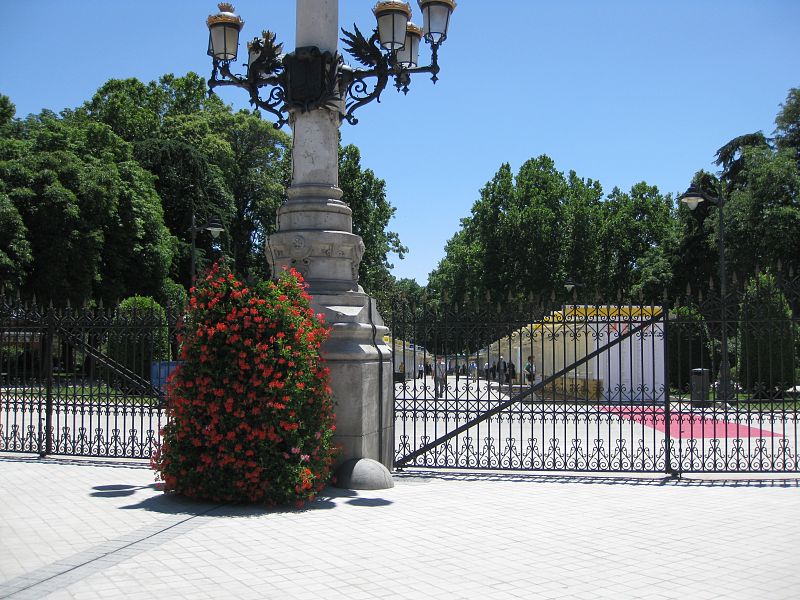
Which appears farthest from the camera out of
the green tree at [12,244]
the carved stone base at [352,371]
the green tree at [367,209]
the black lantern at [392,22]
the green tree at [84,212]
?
the green tree at [367,209]

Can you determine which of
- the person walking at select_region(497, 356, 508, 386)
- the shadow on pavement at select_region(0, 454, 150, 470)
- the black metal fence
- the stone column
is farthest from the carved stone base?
the shadow on pavement at select_region(0, 454, 150, 470)

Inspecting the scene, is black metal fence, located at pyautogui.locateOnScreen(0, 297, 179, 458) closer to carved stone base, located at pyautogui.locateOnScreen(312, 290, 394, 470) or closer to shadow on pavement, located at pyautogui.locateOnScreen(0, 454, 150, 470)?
shadow on pavement, located at pyautogui.locateOnScreen(0, 454, 150, 470)

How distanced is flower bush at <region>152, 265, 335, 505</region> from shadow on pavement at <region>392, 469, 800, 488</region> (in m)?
2.26

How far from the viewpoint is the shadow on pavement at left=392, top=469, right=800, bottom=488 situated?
32.1 feet

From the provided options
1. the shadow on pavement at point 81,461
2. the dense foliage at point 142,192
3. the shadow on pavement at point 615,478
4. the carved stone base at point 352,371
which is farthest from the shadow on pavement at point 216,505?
the dense foliage at point 142,192

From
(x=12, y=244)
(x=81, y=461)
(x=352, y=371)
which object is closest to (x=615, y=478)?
(x=352, y=371)

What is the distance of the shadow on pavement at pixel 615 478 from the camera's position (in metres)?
9.80

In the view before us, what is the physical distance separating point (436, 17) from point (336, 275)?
3.48 metres

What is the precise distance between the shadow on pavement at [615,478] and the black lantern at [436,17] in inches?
225

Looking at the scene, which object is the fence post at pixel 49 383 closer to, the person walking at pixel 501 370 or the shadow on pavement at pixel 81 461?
the shadow on pavement at pixel 81 461

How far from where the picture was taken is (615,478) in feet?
33.7

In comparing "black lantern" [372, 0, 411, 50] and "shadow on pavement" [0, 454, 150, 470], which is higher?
"black lantern" [372, 0, 411, 50]

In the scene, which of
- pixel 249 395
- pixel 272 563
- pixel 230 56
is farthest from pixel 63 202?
pixel 272 563

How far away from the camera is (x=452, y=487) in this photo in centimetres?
939
